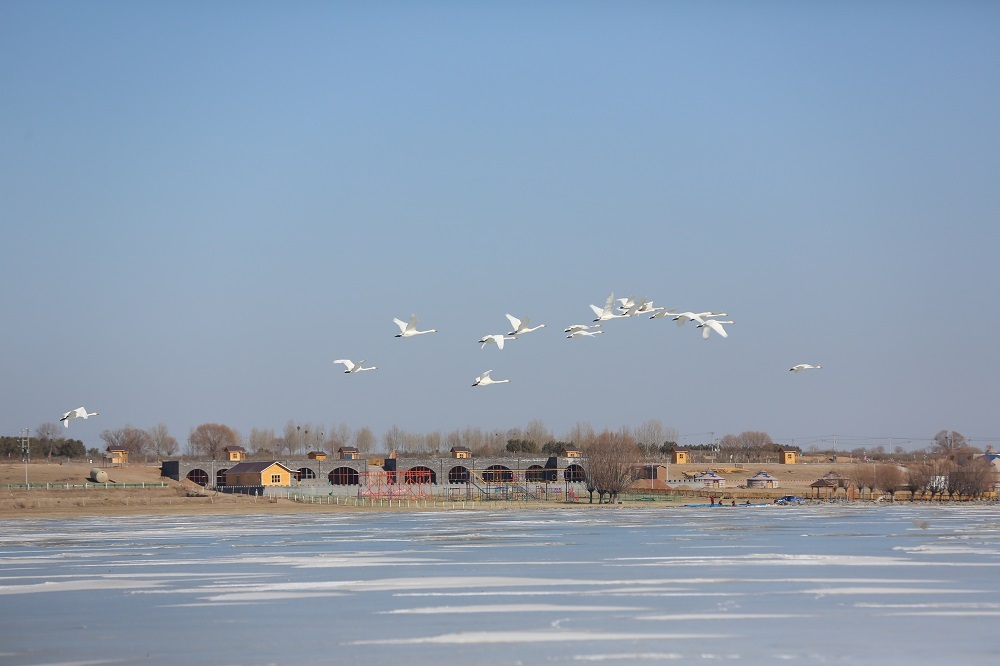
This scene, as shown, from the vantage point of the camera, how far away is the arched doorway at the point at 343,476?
119250 millimetres

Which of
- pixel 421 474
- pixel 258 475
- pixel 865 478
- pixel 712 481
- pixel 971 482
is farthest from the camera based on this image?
pixel 421 474

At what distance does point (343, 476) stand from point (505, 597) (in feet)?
315

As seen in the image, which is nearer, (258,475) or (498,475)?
(258,475)

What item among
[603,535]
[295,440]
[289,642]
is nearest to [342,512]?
[603,535]

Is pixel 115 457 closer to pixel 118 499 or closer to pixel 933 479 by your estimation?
pixel 118 499

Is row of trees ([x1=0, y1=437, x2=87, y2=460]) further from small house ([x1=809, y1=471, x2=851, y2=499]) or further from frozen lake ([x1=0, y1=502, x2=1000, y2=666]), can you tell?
frozen lake ([x1=0, y1=502, x2=1000, y2=666])

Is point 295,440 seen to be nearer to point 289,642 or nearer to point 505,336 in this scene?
point 505,336

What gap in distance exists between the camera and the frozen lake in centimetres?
2039

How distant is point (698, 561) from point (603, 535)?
11.6 meters

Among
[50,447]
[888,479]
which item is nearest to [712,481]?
[888,479]

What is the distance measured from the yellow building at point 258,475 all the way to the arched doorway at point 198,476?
6.27m

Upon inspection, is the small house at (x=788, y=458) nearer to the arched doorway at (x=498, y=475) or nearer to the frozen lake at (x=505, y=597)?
the arched doorway at (x=498, y=475)

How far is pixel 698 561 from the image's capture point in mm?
33969

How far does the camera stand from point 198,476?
381 ft
